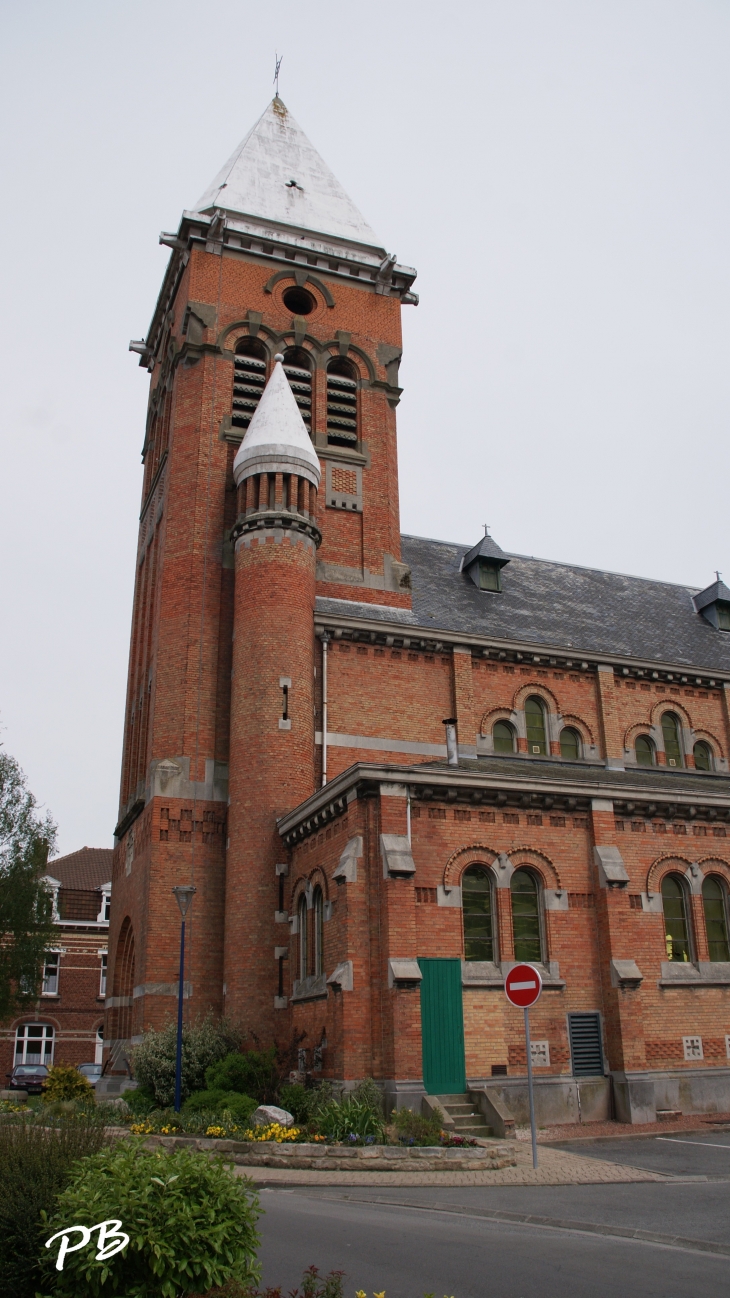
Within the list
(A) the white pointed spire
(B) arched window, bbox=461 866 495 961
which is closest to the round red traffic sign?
(B) arched window, bbox=461 866 495 961

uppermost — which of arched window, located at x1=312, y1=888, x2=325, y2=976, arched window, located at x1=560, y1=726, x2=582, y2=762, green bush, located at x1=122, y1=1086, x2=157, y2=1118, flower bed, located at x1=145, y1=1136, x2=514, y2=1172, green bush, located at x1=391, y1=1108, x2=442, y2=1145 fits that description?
arched window, located at x1=560, y1=726, x2=582, y2=762

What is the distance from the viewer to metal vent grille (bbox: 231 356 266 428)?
99.8 ft

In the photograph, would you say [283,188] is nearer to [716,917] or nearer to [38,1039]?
[716,917]

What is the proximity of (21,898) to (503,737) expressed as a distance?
19.3 m

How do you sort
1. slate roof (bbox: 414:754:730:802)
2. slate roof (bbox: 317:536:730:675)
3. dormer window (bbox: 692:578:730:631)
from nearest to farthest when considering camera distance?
1. slate roof (bbox: 414:754:730:802)
2. slate roof (bbox: 317:536:730:675)
3. dormer window (bbox: 692:578:730:631)

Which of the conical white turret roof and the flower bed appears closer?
the flower bed

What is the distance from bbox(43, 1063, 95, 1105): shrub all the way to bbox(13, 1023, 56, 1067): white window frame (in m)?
21.8

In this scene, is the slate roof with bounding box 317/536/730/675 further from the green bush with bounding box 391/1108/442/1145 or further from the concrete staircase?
the green bush with bounding box 391/1108/442/1145

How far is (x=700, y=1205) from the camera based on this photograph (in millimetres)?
11703

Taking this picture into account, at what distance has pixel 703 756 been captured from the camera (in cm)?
3077

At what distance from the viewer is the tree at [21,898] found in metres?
37.1

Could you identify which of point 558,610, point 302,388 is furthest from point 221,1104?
point 302,388

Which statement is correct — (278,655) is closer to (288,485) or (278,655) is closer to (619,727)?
(288,485)

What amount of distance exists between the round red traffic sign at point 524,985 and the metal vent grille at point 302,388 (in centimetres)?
2020
